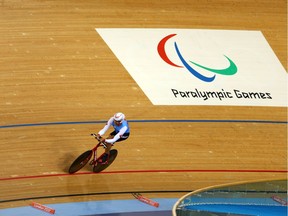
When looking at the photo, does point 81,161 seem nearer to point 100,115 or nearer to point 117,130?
point 117,130

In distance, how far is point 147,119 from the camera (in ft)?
26.4

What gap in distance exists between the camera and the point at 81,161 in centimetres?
720

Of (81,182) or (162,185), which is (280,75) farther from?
(81,182)

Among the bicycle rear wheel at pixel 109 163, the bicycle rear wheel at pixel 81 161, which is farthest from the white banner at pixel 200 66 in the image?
the bicycle rear wheel at pixel 81 161

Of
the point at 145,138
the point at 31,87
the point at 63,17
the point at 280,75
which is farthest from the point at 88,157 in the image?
the point at 280,75

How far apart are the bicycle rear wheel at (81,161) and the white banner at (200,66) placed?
1500mm

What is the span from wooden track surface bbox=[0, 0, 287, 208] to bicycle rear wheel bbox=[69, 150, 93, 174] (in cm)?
10

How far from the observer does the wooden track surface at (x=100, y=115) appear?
7266 mm

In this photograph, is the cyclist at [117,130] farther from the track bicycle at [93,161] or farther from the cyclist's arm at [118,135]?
the track bicycle at [93,161]

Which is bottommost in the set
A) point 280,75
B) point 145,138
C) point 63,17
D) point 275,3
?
point 145,138

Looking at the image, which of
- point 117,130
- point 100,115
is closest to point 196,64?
point 100,115

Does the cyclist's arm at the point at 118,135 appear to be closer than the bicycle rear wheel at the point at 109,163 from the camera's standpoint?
Yes

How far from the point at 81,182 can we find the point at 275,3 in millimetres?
4639

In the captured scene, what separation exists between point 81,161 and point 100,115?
0.96 m
